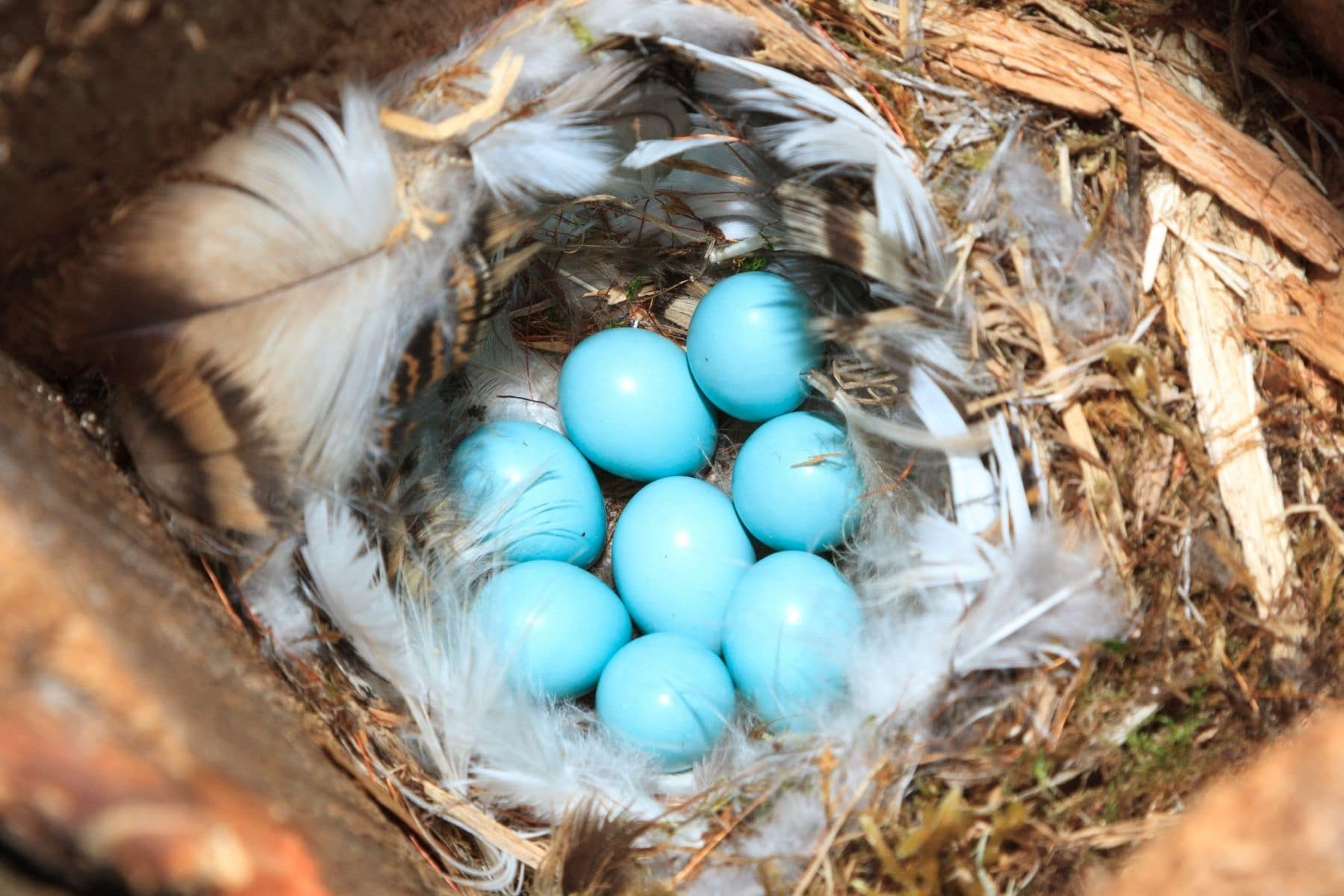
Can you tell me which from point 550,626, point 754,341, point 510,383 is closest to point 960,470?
point 754,341

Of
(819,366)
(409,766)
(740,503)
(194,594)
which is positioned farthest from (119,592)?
(819,366)

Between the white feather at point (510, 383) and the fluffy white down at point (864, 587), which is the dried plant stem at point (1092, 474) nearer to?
the fluffy white down at point (864, 587)

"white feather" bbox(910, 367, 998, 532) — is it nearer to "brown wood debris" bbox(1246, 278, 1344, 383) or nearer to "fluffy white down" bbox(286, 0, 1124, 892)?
"fluffy white down" bbox(286, 0, 1124, 892)

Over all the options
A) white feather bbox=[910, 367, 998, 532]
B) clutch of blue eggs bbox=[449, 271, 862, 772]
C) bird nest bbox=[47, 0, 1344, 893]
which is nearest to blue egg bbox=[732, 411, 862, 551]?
clutch of blue eggs bbox=[449, 271, 862, 772]

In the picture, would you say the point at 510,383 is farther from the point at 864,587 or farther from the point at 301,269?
the point at 864,587

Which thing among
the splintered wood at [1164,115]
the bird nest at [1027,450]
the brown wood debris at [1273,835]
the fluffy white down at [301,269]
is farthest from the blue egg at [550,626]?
the splintered wood at [1164,115]

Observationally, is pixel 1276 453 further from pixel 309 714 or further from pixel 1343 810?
pixel 309 714
